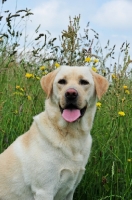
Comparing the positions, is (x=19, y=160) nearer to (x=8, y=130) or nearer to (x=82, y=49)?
(x=8, y=130)

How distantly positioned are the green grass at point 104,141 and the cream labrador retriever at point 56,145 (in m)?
0.42

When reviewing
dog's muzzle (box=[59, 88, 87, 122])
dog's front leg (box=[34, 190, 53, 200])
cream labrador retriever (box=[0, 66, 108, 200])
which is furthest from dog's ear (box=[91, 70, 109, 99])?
dog's front leg (box=[34, 190, 53, 200])

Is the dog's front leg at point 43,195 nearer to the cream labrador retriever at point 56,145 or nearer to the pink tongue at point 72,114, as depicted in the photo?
the cream labrador retriever at point 56,145

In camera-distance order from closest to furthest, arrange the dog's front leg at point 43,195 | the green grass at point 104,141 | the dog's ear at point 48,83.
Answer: the dog's front leg at point 43,195
the dog's ear at point 48,83
the green grass at point 104,141

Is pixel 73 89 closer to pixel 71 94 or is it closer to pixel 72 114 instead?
pixel 71 94

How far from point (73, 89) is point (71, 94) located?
0.17 ft

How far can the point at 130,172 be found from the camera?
387cm

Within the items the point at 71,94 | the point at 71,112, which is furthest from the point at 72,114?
the point at 71,94

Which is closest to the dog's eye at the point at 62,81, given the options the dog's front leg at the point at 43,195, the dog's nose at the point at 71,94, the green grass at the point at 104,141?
the dog's nose at the point at 71,94

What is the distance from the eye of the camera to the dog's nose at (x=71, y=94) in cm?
336

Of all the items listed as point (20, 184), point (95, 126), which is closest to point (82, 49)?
point (95, 126)

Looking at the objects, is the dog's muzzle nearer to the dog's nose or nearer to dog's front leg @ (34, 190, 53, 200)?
the dog's nose

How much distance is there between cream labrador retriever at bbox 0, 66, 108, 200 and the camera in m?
3.37

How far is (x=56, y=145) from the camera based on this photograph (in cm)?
341
